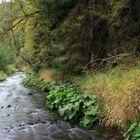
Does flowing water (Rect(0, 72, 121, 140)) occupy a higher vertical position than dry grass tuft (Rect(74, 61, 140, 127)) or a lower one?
lower

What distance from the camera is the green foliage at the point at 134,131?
277 inches

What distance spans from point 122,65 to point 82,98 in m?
1.74

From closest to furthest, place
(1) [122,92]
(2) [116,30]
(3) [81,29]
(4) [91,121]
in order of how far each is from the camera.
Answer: (1) [122,92] < (4) [91,121] < (2) [116,30] < (3) [81,29]

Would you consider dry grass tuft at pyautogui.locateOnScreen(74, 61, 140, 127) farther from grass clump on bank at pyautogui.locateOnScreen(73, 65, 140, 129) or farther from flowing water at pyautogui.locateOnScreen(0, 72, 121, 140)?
flowing water at pyautogui.locateOnScreen(0, 72, 121, 140)

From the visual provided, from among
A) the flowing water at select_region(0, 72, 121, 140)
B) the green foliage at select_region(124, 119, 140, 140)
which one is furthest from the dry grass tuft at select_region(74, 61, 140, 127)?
the flowing water at select_region(0, 72, 121, 140)

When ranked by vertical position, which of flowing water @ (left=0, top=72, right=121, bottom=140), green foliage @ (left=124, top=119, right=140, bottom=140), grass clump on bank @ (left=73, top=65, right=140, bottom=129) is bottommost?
flowing water @ (left=0, top=72, right=121, bottom=140)

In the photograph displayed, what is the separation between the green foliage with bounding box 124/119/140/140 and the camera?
7.02 metres

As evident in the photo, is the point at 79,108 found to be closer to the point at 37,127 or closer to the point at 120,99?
the point at 37,127

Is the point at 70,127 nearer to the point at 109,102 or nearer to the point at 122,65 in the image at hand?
the point at 109,102

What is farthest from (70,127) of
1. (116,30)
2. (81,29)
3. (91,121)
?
(81,29)

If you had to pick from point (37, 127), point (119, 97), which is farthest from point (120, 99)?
point (37, 127)

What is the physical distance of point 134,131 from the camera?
7.19 metres

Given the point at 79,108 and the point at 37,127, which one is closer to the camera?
the point at 37,127

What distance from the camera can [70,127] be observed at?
9430mm
